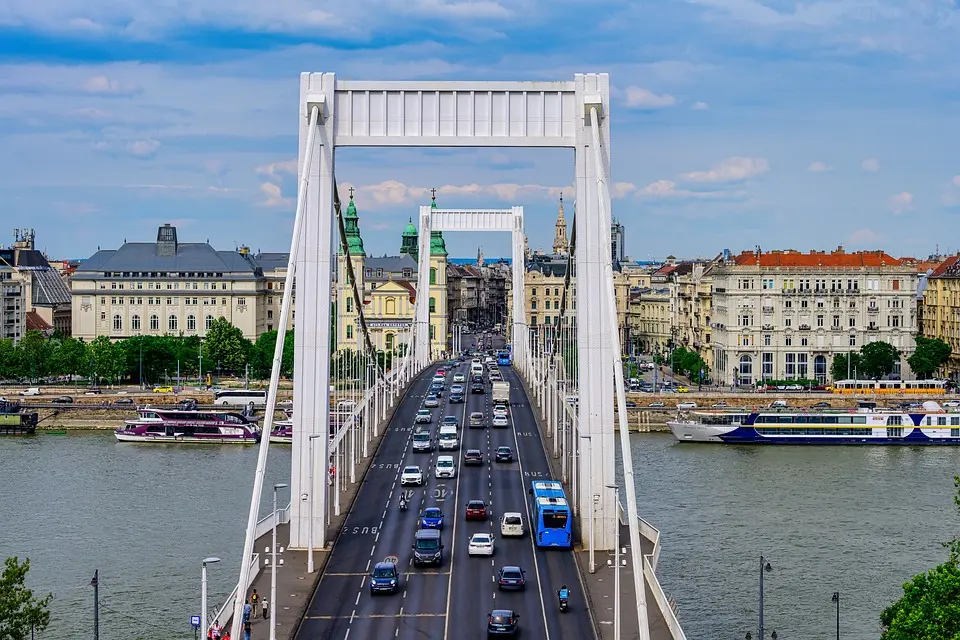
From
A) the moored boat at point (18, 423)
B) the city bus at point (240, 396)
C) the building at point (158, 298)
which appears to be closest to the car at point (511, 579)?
the moored boat at point (18, 423)

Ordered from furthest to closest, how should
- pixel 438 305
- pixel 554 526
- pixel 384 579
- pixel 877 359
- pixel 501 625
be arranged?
1. pixel 438 305
2. pixel 877 359
3. pixel 554 526
4. pixel 384 579
5. pixel 501 625

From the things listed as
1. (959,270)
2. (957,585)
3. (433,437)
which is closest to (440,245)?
(959,270)

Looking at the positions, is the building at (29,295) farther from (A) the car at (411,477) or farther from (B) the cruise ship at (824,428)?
(A) the car at (411,477)

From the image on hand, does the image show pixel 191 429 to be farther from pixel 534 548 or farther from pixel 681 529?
pixel 534 548

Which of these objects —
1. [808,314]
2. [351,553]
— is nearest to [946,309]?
[808,314]

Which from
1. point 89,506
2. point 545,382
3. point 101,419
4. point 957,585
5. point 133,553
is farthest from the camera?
point 101,419

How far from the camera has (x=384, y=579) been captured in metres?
32.9

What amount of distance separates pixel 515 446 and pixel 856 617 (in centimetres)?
2173

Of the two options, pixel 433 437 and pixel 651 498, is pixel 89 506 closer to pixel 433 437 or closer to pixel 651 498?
pixel 433 437

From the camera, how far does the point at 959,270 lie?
122 m

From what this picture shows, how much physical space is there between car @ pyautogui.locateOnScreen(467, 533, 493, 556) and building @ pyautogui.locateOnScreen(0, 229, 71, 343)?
107 m

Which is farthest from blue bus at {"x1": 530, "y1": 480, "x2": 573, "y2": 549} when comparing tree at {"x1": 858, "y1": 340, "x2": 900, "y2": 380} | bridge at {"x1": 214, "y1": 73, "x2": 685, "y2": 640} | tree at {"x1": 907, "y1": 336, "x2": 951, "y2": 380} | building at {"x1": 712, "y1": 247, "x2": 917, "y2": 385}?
tree at {"x1": 907, "y1": 336, "x2": 951, "y2": 380}

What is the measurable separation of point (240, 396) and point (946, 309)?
6296 centimetres

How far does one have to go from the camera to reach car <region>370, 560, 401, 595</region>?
3278 centimetres
